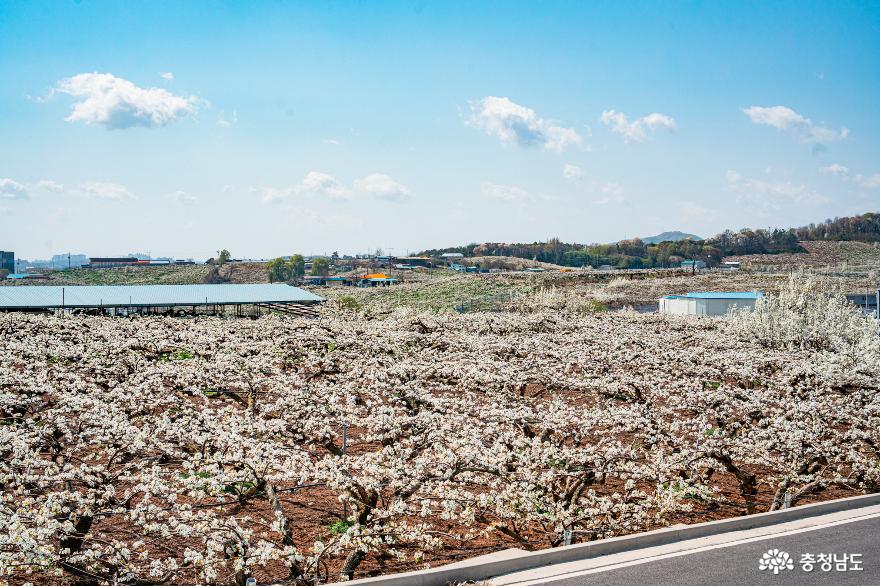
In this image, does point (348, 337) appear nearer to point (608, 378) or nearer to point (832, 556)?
point (608, 378)

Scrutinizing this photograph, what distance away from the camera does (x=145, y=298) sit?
33.4m

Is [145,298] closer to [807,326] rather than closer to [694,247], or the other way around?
[807,326]

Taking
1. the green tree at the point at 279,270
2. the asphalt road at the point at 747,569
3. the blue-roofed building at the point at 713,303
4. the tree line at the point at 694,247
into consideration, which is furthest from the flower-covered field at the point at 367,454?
the tree line at the point at 694,247

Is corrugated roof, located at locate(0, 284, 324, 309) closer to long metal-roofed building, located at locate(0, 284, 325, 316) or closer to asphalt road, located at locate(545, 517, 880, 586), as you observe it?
long metal-roofed building, located at locate(0, 284, 325, 316)

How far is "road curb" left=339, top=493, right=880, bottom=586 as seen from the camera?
279 inches

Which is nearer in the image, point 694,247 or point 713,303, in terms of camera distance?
point 713,303

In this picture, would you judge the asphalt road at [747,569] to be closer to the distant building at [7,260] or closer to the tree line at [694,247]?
the tree line at [694,247]

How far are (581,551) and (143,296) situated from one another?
102 ft

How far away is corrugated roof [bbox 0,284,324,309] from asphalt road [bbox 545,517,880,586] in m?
28.1

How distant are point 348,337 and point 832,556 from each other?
13.7m

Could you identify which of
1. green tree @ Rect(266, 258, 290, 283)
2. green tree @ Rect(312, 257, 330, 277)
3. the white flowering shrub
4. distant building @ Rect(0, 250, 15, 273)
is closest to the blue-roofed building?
the white flowering shrub

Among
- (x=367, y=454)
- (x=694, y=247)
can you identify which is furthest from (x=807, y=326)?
(x=694, y=247)

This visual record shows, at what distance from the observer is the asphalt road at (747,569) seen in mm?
7316

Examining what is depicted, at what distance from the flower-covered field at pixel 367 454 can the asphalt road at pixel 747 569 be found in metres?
1.26
